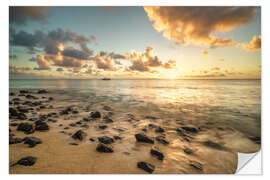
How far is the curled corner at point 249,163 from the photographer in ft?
10.1

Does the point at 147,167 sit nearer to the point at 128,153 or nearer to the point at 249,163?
the point at 128,153

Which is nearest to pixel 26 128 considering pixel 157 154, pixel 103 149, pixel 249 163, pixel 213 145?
pixel 103 149

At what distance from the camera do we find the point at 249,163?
3248mm

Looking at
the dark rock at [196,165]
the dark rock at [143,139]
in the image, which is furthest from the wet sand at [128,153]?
the dark rock at [143,139]

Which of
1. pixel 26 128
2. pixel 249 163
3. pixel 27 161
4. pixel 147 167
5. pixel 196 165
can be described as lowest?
pixel 249 163

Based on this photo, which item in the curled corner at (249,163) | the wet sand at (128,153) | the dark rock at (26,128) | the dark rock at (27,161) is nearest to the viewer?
the dark rock at (27,161)

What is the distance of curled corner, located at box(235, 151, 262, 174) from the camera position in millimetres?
3082

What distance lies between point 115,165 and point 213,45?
6318mm

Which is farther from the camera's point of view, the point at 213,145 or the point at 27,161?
the point at 213,145

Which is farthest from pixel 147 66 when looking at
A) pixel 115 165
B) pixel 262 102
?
pixel 115 165

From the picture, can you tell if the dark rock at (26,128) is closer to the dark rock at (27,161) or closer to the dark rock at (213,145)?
the dark rock at (27,161)

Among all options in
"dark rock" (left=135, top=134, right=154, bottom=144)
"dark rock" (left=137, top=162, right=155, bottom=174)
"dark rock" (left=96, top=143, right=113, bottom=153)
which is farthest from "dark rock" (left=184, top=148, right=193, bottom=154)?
"dark rock" (left=96, top=143, right=113, bottom=153)

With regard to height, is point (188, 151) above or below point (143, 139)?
Result: below

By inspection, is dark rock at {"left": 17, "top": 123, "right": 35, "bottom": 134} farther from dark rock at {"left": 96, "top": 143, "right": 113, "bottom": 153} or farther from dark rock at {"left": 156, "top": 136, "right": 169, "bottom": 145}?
dark rock at {"left": 156, "top": 136, "right": 169, "bottom": 145}
